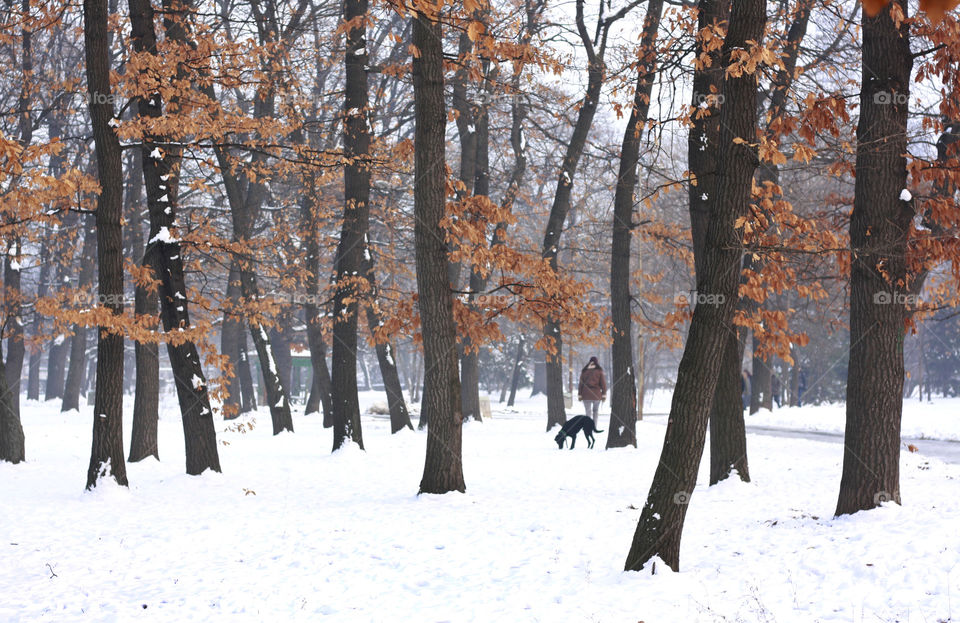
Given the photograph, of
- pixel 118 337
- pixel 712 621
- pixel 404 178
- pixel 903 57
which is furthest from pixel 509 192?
pixel 712 621

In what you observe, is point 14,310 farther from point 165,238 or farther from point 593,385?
point 593,385

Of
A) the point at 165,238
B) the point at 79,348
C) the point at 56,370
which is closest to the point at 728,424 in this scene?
the point at 165,238

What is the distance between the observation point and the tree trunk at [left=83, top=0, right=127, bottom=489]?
11.5 metres

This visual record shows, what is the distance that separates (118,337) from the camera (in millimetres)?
11898

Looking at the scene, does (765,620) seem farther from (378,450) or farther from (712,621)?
(378,450)

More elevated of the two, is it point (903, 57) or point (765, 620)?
Answer: point (903, 57)

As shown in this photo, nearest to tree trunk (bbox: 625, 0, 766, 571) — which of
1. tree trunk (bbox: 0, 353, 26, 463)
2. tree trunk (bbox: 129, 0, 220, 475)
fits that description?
tree trunk (bbox: 129, 0, 220, 475)

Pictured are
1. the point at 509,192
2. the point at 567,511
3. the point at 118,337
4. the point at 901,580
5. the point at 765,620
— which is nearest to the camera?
the point at 765,620

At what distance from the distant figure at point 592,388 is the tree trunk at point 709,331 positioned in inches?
577

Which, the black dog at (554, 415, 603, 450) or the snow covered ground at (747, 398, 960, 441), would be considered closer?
the black dog at (554, 415, 603, 450)

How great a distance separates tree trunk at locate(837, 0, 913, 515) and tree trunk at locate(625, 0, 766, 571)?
2219mm

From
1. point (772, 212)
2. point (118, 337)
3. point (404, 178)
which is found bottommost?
point (118, 337)

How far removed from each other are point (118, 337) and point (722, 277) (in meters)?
8.79

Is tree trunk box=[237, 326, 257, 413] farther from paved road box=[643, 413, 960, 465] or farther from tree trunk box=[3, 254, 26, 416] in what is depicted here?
paved road box=[643, 413, 960, 465]
